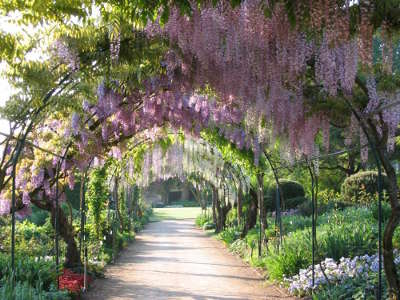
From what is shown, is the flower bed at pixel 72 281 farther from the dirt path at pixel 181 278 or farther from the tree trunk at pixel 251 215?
the tree trunk at pixel 251 215

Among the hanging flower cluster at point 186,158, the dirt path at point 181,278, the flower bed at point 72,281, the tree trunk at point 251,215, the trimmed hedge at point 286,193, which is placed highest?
the hanging flower cluster at point 186,158

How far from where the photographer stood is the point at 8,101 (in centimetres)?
489

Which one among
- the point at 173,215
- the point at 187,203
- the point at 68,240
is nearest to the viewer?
the point at 68,240

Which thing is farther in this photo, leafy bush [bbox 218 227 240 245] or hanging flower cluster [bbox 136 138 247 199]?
leafy bush [bbox 218 227 240 245]

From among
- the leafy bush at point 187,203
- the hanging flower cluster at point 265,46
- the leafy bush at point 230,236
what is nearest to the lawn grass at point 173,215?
the leafy bush at point 187,203

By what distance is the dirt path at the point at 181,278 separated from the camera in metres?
6.78

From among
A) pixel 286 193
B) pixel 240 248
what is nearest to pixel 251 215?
pixel 240 248

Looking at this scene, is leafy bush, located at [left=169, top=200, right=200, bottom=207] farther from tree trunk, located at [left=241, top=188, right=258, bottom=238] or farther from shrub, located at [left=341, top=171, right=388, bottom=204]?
tree trunk, located at [left=241, top=188, right=258, bottom=238]

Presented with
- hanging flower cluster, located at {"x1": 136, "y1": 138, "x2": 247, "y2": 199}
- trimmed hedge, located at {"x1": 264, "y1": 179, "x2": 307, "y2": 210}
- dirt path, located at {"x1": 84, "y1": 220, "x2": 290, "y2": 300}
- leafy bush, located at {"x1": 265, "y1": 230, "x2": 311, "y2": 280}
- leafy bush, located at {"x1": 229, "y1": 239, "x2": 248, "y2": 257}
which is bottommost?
dirt path, located at {"x1": 84, "y1": 220, "x2": 290, "y2": 300}

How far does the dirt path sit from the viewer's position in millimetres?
6781

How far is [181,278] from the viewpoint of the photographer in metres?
8.16

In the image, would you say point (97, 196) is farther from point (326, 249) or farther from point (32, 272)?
point (326, 249)

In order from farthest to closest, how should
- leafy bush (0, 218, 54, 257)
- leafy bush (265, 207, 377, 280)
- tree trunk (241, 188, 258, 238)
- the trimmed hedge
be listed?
the trimmed hedge
tree trunk (241, 188, 258, 238)
leafy bush (0, 218, 54, 257)
leafy bush (265, 207, 377, 280)

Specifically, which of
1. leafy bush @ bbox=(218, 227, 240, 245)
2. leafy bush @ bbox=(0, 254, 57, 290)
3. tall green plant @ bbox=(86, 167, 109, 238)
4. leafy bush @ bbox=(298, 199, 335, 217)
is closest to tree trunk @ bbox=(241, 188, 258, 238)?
leafy bush @ bbox=(218, 227, 240, 245)
